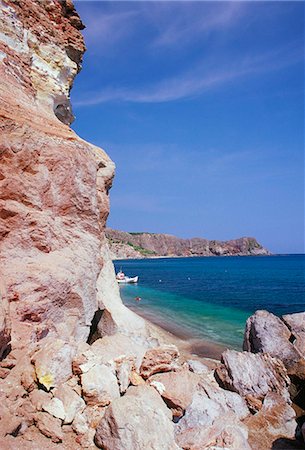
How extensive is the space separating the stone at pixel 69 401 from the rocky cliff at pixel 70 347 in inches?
1.0

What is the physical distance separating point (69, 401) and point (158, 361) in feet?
12.0

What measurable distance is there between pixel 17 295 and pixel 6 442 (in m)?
3.38

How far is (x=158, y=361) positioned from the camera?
1023 cm

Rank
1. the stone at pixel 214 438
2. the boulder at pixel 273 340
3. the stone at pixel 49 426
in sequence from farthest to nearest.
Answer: the boulder at pixel 273 340 < the stone at pixel 214 438 < the stone at pixel 49 426

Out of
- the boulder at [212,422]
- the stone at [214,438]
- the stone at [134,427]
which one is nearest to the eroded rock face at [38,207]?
the stone at [134,427]

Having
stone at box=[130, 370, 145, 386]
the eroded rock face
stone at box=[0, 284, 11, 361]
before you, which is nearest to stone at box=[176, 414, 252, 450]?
stone at box=[130, 370, 145, 386]

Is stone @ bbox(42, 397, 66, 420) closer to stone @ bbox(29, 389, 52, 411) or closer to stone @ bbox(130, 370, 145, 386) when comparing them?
stone @ bbox(29, 389, 52, 411)

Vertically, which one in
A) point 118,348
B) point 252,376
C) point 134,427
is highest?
point 118,348

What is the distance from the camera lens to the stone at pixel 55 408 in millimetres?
6848

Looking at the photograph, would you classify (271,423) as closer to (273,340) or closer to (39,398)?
(273,340)

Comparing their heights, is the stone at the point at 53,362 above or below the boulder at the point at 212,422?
above

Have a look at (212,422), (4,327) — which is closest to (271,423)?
(212,422)

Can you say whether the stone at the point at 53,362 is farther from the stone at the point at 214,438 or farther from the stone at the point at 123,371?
the stone at the point at 214,438

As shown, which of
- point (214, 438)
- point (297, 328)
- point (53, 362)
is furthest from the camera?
point (297, 328)
